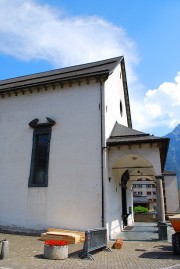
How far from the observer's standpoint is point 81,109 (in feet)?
45.3

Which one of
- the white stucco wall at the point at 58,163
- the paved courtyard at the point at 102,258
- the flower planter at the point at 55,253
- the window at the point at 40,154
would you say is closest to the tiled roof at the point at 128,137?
the white stucco wall at the point at 58,163

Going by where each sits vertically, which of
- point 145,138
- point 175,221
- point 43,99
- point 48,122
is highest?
point 43,99

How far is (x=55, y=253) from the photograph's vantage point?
773cm

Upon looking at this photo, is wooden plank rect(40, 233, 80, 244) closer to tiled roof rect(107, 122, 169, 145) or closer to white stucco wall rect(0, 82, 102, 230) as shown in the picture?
white stucco wall rect(0, 82, 102, 230)

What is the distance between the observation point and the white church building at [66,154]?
12375mm

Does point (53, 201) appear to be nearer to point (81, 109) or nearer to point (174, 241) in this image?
point (81, 109)

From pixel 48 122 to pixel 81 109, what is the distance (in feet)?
6.61

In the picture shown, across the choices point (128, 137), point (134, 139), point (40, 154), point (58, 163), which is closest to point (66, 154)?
point (58, 163)

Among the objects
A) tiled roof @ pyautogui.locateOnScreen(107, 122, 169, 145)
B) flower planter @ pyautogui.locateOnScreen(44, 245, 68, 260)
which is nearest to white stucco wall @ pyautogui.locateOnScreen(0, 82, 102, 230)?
tiled roof @ pyautogui.locateOnScreen(107, 122, 169, 145)

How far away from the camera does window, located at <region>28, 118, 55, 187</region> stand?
13.6m

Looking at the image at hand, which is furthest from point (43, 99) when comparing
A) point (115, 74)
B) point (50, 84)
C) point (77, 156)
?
point (115, 74)

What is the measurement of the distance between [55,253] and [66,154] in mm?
6164

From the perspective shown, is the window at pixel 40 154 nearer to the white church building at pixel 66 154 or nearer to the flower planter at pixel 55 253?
the white church building at pixel 66 154

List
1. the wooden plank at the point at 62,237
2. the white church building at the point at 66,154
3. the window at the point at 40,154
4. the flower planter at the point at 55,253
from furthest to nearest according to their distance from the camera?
the window at the point at 40,154 → the white church building at the point at 66,154 → the wooden plank at the point at 62,237 → the flower planter at the point at 55,253
